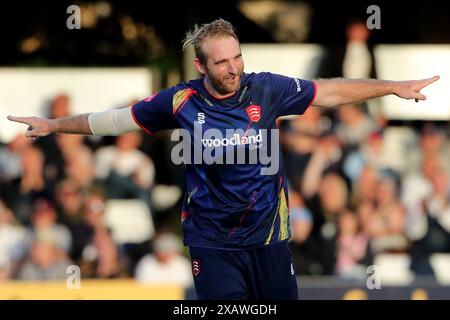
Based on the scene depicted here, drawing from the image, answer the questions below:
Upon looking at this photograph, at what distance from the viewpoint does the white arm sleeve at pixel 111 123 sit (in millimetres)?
6914

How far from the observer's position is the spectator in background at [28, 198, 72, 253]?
36.9 ft

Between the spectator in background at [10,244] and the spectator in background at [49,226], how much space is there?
130 millimetres

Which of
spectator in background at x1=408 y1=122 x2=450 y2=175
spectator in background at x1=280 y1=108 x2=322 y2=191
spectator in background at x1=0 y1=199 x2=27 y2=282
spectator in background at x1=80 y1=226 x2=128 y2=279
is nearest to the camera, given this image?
spectator in background at x1=0 y1=199 x2=27 y2=282

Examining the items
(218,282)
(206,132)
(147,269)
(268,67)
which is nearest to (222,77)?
(206,132)

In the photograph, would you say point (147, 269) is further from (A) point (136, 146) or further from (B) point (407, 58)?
(B) point (407, 58)

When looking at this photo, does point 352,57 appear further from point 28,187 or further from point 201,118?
point 201,118

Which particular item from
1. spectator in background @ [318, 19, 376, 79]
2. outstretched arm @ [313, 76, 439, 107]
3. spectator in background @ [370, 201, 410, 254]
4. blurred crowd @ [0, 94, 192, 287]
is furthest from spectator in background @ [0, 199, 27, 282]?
outstretched arm @ [313, 76, 439, 107]

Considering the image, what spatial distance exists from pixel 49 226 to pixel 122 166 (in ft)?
3.44

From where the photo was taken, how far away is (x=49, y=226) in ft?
37.2

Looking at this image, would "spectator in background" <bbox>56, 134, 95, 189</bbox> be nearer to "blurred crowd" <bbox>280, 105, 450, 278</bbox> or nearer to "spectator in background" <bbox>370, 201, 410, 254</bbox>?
"blurred crowd" <bbox>280, 105, 450, 278</bbox>

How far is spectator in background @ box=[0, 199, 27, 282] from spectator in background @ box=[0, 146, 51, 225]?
11 cm
